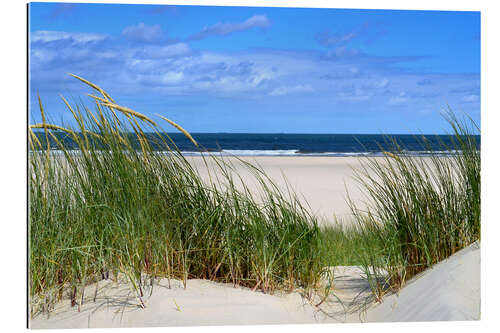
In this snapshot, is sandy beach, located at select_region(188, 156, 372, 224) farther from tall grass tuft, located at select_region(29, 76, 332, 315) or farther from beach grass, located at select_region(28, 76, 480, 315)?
tall grass tuft, located at select_region(29, 76, 332, 315)

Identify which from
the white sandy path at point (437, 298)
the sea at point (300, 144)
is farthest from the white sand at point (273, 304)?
the sea at point (300, 144)

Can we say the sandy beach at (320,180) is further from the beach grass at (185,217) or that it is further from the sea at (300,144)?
the beach grass at (185,217)

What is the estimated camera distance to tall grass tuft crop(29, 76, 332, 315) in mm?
2893

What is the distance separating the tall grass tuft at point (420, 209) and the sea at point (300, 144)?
0.10 feet

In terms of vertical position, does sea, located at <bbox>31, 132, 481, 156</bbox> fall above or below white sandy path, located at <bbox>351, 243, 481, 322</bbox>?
above

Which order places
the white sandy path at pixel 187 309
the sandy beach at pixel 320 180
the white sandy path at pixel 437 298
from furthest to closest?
the sandy beach at pixel 320 180
the white sandy path at pixel 437 298
the white sandy path at pixel 187 309

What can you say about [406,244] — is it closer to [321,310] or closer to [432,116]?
[321,310]

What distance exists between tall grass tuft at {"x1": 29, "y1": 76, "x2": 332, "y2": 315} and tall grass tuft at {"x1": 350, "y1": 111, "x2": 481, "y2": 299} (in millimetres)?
382

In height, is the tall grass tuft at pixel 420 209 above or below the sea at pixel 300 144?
below

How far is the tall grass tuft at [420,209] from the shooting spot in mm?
3158

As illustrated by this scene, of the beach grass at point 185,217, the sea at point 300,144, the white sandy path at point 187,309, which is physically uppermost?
the sea at point 300,144

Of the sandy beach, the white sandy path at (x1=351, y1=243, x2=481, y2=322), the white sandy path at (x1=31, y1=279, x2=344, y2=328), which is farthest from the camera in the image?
the sandy beach

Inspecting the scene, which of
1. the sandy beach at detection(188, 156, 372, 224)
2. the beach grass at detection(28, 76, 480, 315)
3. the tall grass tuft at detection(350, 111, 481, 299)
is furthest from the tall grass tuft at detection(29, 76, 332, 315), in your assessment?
the sandy beach at detection(188, 156, 372, 224)
